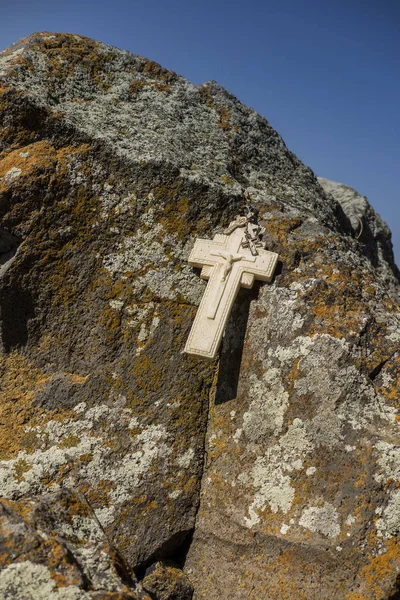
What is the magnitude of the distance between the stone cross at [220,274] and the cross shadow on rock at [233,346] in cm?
13

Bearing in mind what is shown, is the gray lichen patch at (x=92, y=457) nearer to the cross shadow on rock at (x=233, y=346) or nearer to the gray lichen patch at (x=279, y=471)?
the cross shadow on rock at (x=233, y=346)

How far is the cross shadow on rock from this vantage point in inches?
166

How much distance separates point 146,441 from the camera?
13.6 ft

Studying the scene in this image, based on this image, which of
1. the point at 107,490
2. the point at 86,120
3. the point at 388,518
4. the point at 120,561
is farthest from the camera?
the point at 86,120

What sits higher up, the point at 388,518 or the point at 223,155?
the point at 223,155

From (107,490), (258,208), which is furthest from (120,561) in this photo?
(258,208)

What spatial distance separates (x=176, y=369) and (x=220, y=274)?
2.34 ft

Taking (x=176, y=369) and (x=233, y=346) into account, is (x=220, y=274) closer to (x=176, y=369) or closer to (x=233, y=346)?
(x=233, y=346)

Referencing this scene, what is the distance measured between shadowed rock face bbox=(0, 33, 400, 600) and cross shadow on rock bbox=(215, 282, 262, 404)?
0.01 metres

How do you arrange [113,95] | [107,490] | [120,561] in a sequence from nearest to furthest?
[120,561]
[107,490]
[113,95]

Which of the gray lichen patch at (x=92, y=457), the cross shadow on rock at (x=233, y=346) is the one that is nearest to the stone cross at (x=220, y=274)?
the cross shadow on rock at (x=233, y=346)

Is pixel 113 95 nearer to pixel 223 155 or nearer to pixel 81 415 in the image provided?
pixel 223 155

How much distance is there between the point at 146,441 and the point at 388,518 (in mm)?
1569

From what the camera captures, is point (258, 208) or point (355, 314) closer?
point (355, 314)
